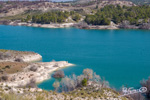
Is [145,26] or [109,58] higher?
[109,58]

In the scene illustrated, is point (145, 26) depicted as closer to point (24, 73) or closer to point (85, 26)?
point (85, 26)

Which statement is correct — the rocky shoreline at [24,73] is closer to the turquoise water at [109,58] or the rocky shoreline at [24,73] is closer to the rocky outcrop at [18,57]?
the rocky outcrop at [18,57]

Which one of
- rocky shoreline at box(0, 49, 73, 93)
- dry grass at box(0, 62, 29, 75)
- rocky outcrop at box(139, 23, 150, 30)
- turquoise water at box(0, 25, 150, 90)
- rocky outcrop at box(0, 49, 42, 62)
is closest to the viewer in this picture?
rocky shoreline at box(0, 49, 73, 93)

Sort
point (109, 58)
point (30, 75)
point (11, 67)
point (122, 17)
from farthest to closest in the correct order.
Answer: point (122, 17)
point (109, 58)
point (11, 67)
point (30, 75)

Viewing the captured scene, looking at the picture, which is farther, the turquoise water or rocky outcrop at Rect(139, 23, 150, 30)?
rocky outcrop at Rect(139, 23, 150, 30)

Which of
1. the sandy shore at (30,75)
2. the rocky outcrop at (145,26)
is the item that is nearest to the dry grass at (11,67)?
the sandy shore at (30,75)

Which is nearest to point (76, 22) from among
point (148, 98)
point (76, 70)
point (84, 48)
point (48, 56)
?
point (84, 48)

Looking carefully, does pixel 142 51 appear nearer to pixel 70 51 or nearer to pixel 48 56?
pixel 70 51

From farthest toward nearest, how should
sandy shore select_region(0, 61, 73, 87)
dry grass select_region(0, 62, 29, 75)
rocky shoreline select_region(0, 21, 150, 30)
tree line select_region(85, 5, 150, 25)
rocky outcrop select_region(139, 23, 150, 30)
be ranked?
tree line select_region(85, 5, 150, 25) < rocky shoreline select_region(0, 21, 150, 30) < rocky outcrop select_region(139, 23, 150, 30) < dry grass select_region(0, 62, 29, 75) < sandy shore select_region(0, 61, 73, 87)

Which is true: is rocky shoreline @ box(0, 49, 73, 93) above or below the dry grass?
below

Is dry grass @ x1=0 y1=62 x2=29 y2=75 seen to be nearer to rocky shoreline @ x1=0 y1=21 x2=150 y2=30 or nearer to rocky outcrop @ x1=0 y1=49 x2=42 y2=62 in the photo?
rocky outcrop @ x1=0 y1=49 x2=42 y2=62

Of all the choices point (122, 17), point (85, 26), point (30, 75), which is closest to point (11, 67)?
point (30, 75)

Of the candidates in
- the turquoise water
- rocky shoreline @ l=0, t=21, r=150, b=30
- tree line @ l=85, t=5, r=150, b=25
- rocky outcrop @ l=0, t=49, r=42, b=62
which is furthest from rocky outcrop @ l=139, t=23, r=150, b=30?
rocky outcrop @ l=0, t=49, r=42, b=62

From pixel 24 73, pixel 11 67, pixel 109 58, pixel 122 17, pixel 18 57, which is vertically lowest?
pixel 109 58
